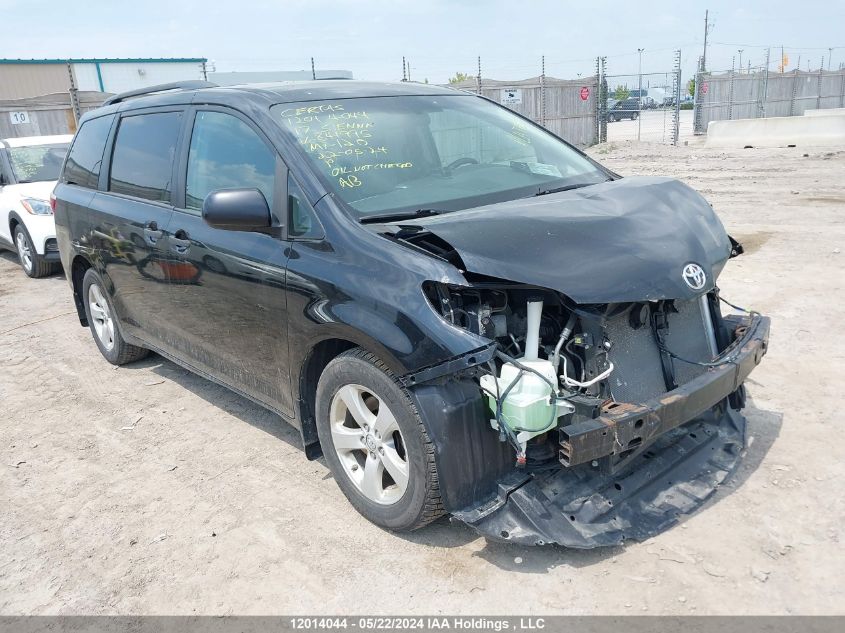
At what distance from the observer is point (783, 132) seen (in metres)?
20.2

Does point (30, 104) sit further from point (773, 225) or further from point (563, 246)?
point (563, 246)

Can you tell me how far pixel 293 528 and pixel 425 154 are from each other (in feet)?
6.68

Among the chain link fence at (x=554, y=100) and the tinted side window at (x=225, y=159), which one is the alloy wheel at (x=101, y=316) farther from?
the chain link fence at (x=554, y=100)

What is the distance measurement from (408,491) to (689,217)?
6.02 feet

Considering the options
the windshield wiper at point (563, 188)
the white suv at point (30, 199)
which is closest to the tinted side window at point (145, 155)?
the windshield wiper at point (563, 188)

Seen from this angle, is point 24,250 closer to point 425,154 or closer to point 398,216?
point 425,154

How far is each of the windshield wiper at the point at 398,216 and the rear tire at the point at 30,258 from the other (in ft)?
Result: 24.4

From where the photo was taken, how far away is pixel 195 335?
426 cm

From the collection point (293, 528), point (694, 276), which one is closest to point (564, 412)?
point (694, 276)

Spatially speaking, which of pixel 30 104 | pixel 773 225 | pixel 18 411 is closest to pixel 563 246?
pixel 18 411

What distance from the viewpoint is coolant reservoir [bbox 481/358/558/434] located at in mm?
2660

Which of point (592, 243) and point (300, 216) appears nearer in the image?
point (592, 243)

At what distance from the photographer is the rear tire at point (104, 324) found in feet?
17.9

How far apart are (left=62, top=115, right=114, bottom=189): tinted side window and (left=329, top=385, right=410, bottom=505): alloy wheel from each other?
314 cm
